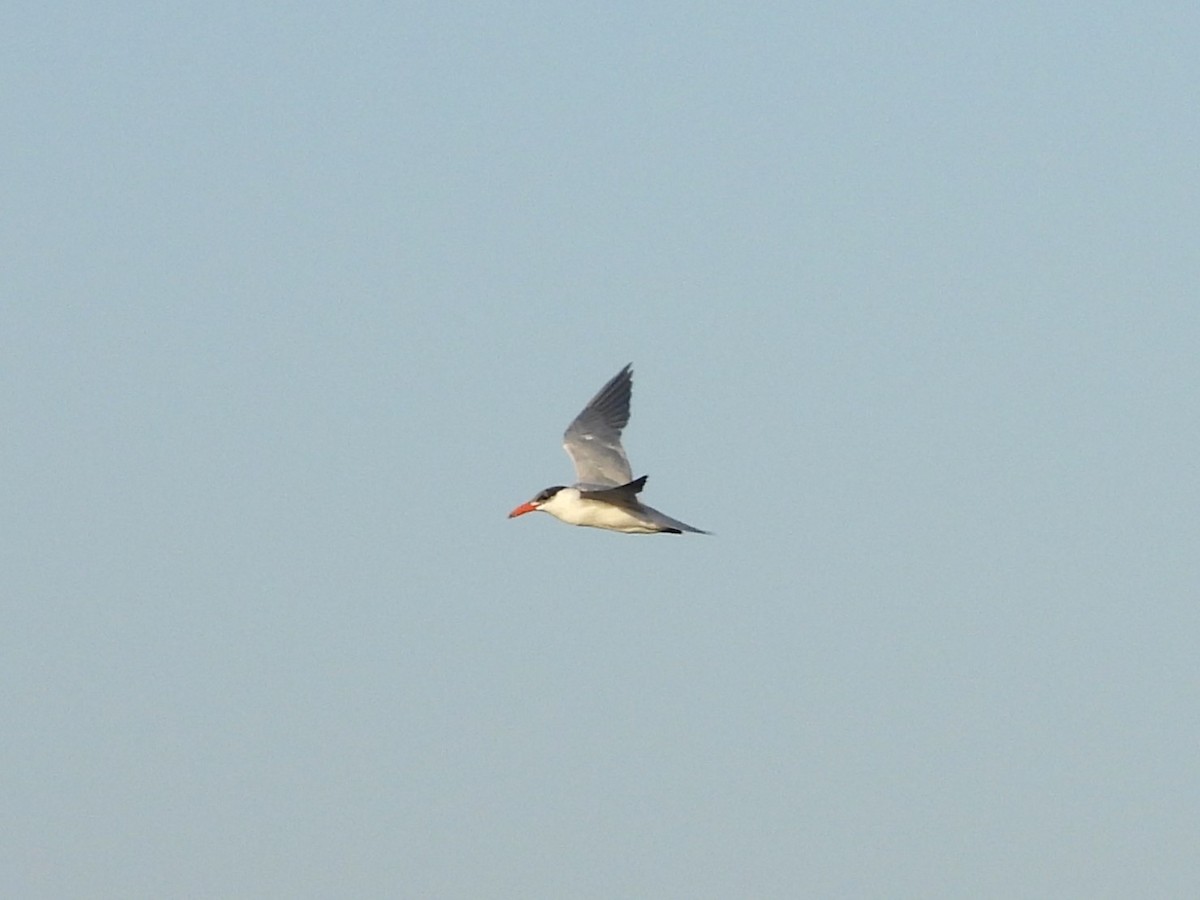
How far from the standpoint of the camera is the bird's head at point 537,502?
28.6m

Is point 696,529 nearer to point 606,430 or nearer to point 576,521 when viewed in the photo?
point 576,521

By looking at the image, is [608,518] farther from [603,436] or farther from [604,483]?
[603,436]

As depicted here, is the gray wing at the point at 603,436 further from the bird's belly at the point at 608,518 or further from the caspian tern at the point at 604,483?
the bird's belly at the point at 608,518

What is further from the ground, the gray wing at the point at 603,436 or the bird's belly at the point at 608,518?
the gray wing at the point at 603,436

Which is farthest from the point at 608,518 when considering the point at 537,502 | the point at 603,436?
the point at 603,436

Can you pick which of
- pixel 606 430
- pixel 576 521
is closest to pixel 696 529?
pixel 576 521

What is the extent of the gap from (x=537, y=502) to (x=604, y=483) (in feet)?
6.61

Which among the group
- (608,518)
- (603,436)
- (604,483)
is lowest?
(608,518)

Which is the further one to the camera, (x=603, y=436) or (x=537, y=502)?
(x=603, y=436)

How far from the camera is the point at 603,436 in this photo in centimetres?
3241

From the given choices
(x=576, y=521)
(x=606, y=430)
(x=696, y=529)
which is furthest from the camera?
(x=606, y=430)

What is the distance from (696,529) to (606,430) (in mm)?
6336

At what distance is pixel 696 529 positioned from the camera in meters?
26.5

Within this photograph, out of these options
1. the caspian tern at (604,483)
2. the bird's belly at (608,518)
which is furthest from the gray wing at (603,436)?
the bird's belly at (608,518)
